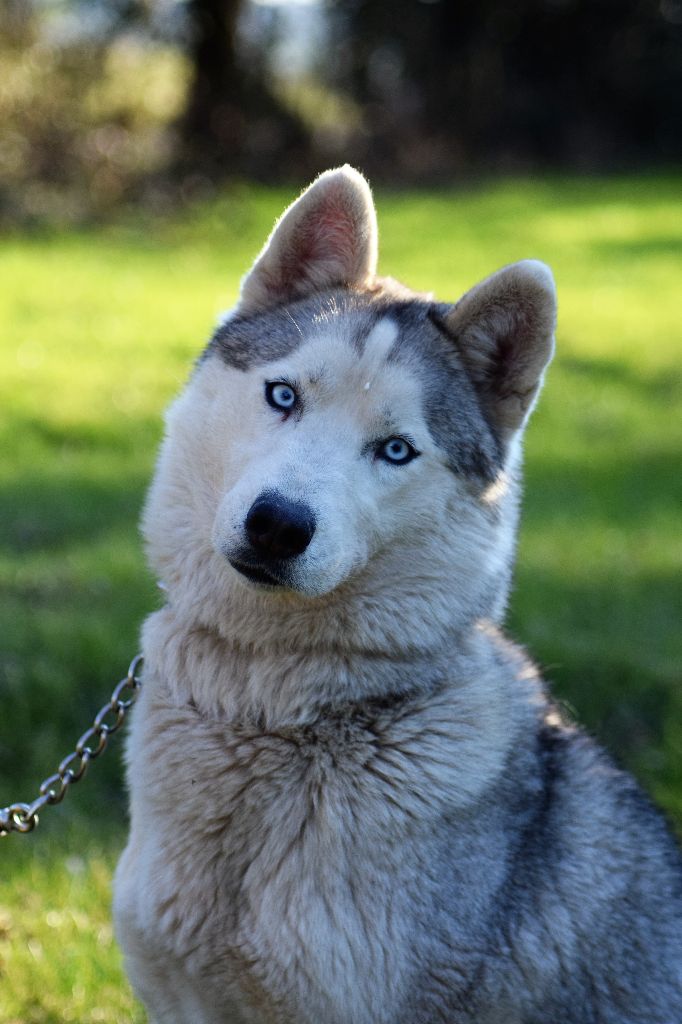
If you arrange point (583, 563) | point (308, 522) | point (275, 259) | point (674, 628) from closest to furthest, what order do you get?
1. point (308, 522)
2. point (275, 259)
3. point (674, 628)
4. point (583, 563)

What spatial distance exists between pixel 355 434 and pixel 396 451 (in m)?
0.13

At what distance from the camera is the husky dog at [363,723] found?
10.1 ft

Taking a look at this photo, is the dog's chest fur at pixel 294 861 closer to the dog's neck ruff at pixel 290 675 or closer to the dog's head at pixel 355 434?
the dog's neck ruff at pixel 290 675

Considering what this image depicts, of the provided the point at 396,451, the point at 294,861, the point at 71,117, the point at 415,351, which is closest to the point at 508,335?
the point at 415,351

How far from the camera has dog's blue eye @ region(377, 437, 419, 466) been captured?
3.30 meters

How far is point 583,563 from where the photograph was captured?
8086mm

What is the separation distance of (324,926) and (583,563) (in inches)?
211

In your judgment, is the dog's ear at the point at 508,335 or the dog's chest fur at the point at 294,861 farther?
the dog's ear at the point at 508,335

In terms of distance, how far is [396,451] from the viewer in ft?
10.9

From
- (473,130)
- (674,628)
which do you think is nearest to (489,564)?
(674,628)

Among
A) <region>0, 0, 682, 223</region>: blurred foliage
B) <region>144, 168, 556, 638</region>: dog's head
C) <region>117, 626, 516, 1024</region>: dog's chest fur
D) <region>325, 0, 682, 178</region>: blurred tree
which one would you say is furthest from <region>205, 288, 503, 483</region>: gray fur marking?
<region>325, 0, 682, 178</region>: blurred tree

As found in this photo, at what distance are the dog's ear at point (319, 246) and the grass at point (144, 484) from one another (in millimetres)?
2347

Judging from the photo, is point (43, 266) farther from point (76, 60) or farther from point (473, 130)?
point (473, 130)

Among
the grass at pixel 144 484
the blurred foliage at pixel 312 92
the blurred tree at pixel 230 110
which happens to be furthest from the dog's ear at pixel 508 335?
the blurred tree at pixel 230 110
